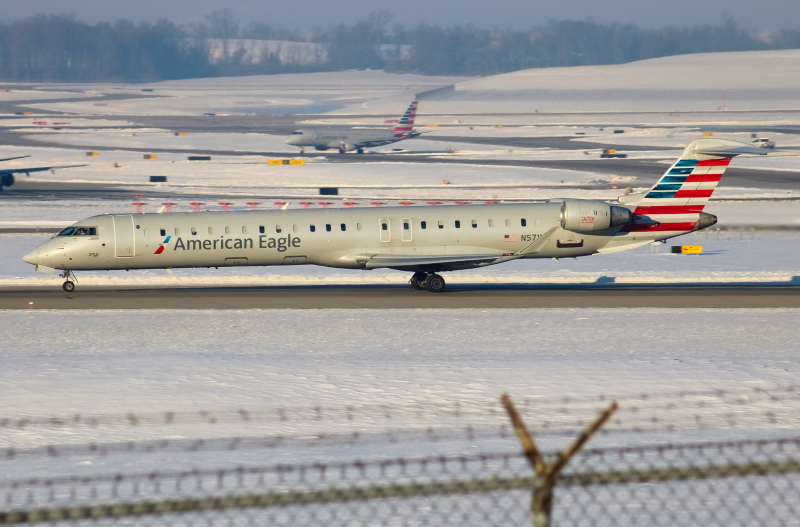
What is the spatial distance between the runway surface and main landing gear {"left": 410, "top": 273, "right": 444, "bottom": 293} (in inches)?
14.7

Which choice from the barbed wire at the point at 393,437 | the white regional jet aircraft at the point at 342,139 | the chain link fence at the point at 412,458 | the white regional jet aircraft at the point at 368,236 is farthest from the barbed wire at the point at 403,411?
the white regional jet aircraft at the point at 342,139

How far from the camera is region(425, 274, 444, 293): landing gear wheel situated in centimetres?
3234

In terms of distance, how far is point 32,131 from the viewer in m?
138

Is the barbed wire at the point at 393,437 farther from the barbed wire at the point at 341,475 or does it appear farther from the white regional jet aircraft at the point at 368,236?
the white regional jet aircraft at the point at 368,236

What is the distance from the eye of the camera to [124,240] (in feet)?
104

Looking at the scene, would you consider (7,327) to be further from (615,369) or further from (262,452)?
(615,369)

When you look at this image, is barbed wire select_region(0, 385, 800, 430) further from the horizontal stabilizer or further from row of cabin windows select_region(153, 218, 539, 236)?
the horizontal stabilizer

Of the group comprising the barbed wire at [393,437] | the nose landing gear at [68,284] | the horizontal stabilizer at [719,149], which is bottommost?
the nose landing gear at [68,284]

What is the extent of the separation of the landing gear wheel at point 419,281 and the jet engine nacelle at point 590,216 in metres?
4.95

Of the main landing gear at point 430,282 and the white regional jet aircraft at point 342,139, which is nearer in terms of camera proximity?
the main landing gear at point 430,282

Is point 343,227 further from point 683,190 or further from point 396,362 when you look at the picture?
point 683,190

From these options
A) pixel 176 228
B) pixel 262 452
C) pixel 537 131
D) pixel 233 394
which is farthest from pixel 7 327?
pixel 537 131

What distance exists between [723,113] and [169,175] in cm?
11188

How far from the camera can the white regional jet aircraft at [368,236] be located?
31.8 m
